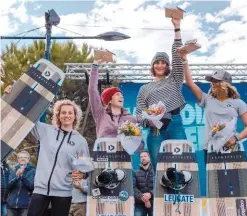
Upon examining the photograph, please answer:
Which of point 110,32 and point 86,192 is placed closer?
point 86,192

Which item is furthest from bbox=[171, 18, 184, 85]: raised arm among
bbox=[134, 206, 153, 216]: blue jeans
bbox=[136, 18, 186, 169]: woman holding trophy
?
bbox=[134, 206, 153, 216]: blue jeans

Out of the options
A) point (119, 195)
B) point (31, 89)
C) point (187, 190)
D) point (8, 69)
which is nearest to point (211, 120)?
point (187, 190)

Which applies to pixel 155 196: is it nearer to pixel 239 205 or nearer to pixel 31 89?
pixel 239 205

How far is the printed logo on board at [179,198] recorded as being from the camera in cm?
291

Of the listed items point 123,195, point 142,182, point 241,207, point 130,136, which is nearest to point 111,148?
point 130,136

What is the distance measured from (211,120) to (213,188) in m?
0.50

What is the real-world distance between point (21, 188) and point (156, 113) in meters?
1.86

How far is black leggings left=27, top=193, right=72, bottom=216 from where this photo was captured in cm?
277

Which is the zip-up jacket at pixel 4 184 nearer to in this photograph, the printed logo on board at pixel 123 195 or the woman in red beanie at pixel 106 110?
the woman in red beanie at pixel 106 110

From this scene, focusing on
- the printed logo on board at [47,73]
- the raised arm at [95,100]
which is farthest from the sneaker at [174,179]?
the printed logo on board at [47,73]

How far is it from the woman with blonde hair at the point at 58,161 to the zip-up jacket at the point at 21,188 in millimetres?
1247

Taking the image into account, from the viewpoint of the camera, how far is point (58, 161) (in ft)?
9.34

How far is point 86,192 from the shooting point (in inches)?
118

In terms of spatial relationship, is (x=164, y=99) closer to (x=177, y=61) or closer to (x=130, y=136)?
(x=177, y=61)
